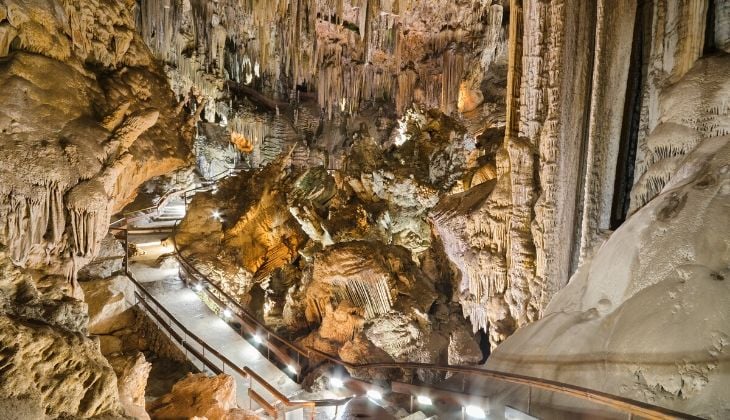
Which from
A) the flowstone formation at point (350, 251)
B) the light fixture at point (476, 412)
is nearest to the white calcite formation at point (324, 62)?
the flowstone formation at point (350, 251)

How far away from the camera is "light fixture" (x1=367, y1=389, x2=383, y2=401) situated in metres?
5.77

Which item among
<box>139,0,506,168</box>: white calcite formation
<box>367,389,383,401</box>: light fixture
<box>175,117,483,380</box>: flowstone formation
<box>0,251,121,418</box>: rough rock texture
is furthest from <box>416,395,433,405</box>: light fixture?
<box>139,0,506,168</box>: white calcite formation

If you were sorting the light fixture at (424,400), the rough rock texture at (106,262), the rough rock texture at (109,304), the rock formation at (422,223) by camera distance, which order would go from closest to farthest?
1. the rock formation at (422,223)
2. the light fixture at (424,400)
3. the rough rock texture at (109,304)
4. the rough rock texture at (106,262)

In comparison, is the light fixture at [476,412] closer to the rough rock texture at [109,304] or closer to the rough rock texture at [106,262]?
the rough rock texture at [109,304]

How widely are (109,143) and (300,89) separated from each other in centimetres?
1942

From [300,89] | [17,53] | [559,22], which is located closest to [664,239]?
[559,22]

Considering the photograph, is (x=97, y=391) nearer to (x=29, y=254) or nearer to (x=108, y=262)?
(x=29, y=254)

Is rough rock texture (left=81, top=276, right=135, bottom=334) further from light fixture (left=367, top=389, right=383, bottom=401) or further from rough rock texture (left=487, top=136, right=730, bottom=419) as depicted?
rough rock texture (left=487, top=136, right=730, bottom=419)

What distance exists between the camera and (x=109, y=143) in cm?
518

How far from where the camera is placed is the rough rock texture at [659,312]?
2.87 meters

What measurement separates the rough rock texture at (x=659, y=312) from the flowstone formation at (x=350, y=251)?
4869mm

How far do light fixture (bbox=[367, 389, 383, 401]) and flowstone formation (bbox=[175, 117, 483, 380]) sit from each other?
2.96m

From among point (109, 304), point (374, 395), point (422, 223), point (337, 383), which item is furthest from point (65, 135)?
point (422, 223)

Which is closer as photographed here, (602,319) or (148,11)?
(602,319)
